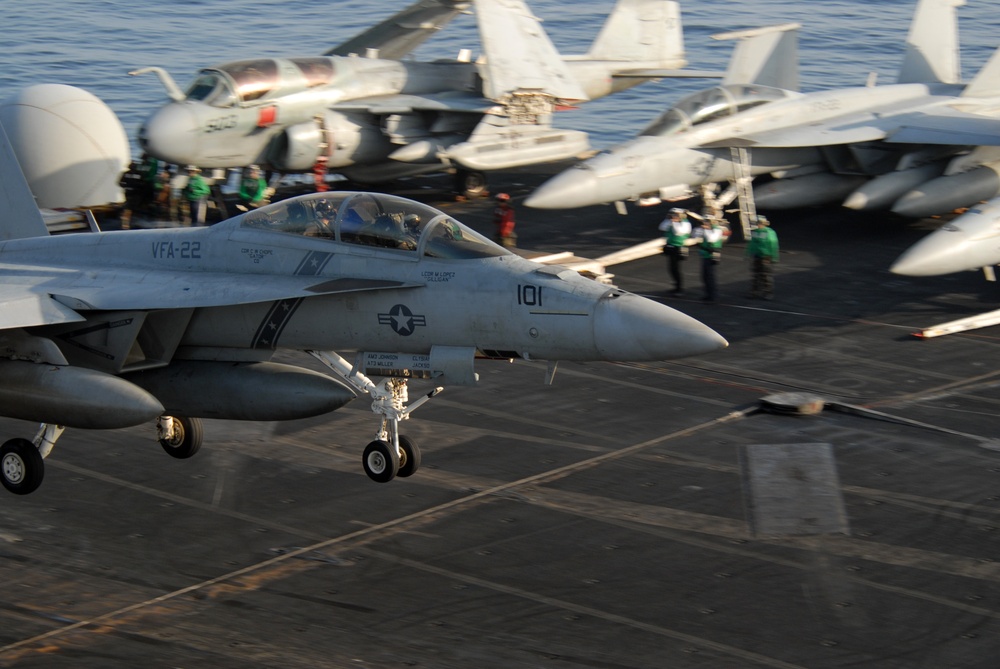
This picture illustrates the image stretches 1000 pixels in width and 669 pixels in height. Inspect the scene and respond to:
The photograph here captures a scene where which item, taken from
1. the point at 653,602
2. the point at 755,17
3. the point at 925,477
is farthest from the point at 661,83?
the point at 653,602

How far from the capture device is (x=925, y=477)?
635 inches

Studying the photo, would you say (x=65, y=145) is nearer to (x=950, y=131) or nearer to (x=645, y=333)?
(x=950, y=131)

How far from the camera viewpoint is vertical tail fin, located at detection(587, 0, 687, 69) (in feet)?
116

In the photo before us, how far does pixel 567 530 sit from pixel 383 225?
395 centimetres

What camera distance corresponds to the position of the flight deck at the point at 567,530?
12070 mm

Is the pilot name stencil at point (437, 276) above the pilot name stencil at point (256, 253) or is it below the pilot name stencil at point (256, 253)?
below

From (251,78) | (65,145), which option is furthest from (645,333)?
(65,145)

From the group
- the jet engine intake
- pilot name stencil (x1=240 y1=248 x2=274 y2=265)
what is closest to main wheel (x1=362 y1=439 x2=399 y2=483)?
the jet engine intake

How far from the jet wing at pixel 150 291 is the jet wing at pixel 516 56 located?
16981 mm

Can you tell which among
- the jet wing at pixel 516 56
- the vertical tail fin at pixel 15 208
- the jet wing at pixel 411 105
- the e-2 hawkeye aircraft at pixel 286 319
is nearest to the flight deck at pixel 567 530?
the e-2 hawkeye aircraft at pixel 286 319

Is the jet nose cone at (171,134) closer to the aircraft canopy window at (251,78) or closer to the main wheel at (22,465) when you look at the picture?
the aircraft canopy window at (251,78)

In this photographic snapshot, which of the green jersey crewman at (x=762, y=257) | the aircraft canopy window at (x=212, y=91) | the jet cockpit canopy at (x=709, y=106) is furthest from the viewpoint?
the aircraft canopy window at (x=212, y=91)

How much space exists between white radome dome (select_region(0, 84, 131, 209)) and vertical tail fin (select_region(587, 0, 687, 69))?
1305cm

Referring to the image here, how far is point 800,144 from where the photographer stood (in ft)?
90.5
